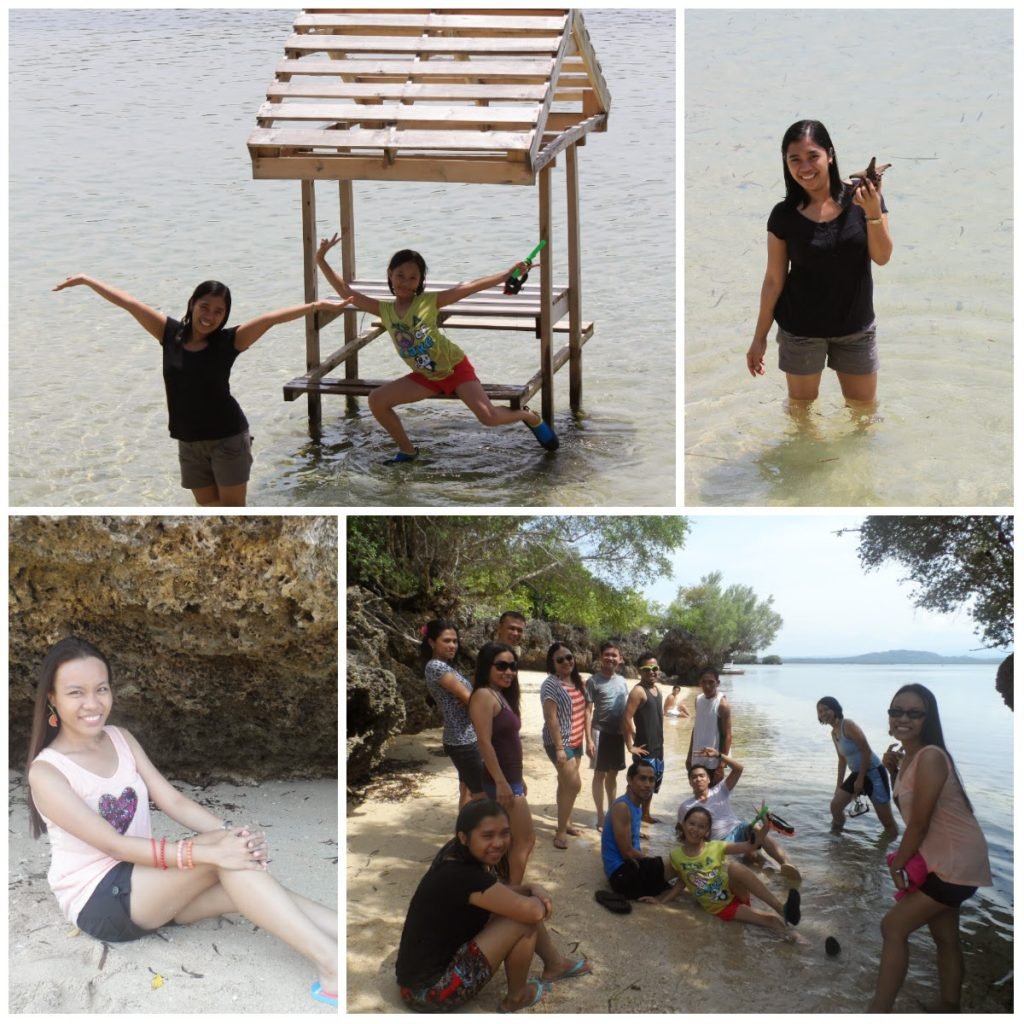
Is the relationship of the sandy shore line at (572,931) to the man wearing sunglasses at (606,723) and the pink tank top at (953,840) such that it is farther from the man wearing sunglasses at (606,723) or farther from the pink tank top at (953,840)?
the pink tank top at (953,840)

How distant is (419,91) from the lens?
8062 mm

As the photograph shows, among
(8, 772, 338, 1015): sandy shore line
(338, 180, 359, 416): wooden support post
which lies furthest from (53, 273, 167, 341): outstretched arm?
(338, 180, 359, 416): wooden support post

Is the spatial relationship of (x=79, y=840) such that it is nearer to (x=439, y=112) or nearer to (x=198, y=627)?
(x=198, y=627)

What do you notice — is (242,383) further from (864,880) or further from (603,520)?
(864,880)

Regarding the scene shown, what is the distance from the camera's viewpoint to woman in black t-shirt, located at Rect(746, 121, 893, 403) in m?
6.84

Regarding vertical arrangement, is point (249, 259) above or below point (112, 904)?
above

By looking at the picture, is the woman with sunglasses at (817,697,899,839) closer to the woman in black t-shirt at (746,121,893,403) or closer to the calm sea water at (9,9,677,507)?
the woman in black t-shirt at (746,121,893,403)

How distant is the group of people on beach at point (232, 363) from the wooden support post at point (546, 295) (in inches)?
7.9

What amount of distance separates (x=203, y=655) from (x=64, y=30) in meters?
17.6

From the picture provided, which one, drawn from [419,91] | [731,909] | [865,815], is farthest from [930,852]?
[419,91]

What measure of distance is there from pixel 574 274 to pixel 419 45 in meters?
2.01

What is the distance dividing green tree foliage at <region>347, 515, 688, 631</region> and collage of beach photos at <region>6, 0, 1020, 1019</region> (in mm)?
30

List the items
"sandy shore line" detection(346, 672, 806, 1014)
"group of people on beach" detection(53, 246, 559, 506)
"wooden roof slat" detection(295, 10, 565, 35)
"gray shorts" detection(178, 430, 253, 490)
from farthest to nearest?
"wooden roof slat" detection(295, 10, 565, 35)
"gray shorts" detection(178, 430, 253, 490)
"group of people on beach" detection(53, 246, 559, 506)
"sandy shore line" detection(346, 672, 806, 1014)

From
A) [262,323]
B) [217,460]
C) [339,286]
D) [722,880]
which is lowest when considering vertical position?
[722,880]
